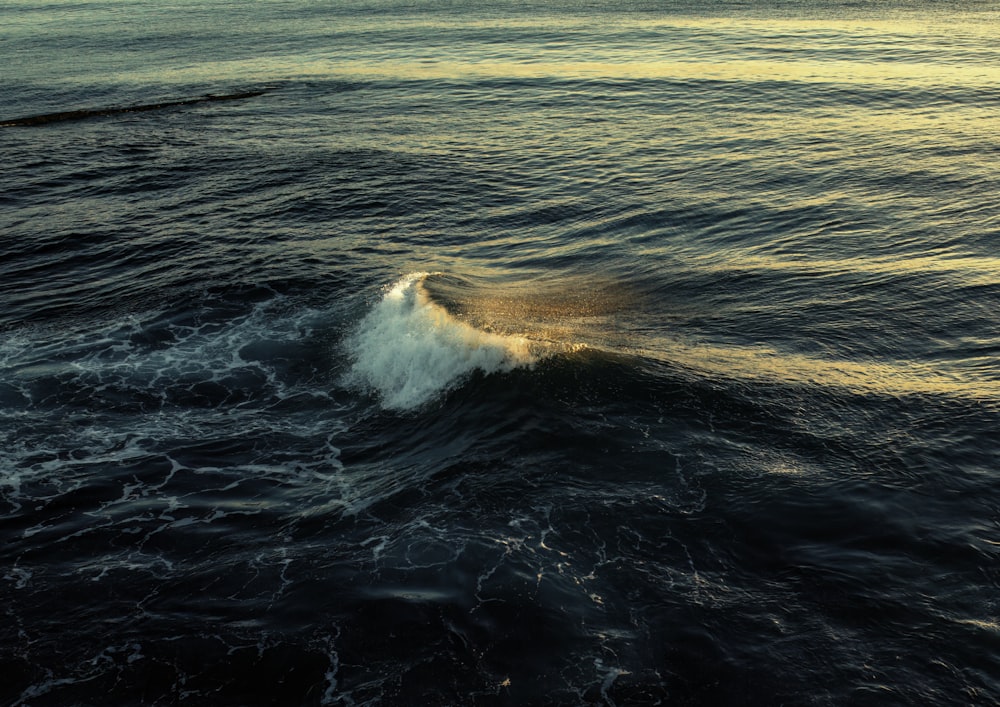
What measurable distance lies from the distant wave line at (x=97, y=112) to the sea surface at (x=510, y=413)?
17.8 ft

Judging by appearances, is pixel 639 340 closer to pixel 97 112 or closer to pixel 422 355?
pixel 422 355

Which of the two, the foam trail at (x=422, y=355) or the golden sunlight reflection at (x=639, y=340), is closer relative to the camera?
the golden sunlight reflection at (x=639, y=340)

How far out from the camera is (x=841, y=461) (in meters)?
15.3

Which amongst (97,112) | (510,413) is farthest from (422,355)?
(97,112)

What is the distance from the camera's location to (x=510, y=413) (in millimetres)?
17828

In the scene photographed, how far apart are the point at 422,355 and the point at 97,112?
3417 cm

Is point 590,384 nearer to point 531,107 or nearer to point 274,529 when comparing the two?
point 274,529

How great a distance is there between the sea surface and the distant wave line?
5438 millimetres

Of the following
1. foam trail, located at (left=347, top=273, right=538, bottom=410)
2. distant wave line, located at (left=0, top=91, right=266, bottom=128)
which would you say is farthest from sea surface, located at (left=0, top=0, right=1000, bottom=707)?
distant wave line, located at (left=0, top=91, right=266, bottom=128)

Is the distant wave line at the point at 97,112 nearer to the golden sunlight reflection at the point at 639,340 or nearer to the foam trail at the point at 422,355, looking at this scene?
the golden sunlight reflection at the point at 639,340

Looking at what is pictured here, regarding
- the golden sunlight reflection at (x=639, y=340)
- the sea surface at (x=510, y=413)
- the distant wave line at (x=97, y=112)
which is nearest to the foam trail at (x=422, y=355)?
the sea surface at (x=510, y=413)

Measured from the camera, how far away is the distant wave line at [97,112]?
4356cm

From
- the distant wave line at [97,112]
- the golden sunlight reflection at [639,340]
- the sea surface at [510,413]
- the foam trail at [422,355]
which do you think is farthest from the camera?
the distant wave line at [97,112]

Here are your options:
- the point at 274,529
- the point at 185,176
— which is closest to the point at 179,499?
the point at 274,529
